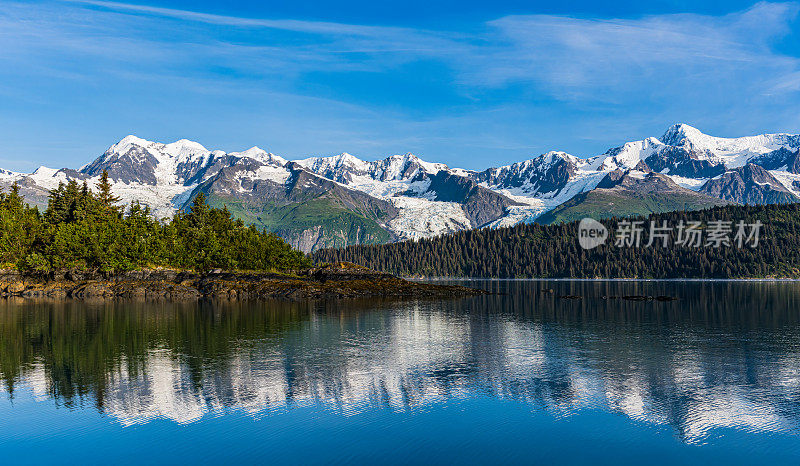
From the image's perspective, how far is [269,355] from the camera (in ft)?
181

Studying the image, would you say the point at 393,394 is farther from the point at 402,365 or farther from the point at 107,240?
the point at 107,240

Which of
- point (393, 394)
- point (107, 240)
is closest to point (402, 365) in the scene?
point (393, 394)

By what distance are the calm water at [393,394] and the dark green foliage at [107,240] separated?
8411 cm

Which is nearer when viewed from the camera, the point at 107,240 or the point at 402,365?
the point at 402,365

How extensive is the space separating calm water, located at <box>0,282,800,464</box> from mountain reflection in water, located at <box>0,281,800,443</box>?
25 centimetres

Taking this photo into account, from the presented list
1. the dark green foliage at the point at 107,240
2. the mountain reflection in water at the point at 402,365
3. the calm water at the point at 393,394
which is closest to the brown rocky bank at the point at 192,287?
the dark green foliage at the point at 107,240

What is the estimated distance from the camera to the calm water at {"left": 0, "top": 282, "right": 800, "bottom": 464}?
29.7m

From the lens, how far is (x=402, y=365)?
5150 centimetres

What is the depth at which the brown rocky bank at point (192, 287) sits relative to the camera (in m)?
140

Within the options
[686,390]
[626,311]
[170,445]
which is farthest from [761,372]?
[626,311]

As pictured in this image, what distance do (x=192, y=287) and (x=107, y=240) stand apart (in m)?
30.2

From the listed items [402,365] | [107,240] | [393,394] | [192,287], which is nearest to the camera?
[393,394]

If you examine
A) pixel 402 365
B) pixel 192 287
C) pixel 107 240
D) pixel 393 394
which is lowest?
pixel 402 365

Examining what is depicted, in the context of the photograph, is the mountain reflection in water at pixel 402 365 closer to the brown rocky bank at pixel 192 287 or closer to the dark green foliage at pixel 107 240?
the brown rocky bank at pixel 192 287
